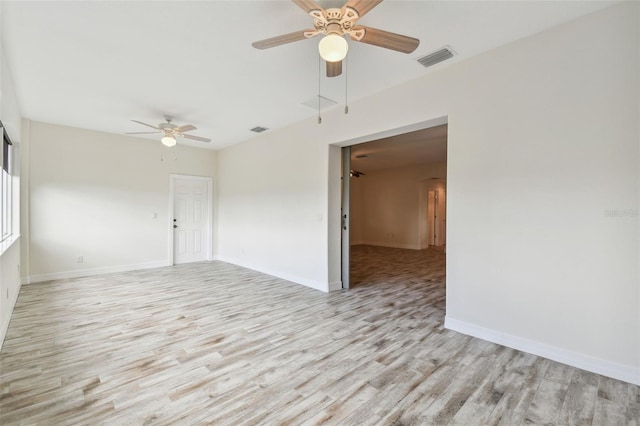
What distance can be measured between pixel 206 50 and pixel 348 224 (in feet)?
10.3

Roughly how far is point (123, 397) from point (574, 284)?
353 cm

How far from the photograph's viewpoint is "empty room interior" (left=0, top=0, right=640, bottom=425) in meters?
1.98

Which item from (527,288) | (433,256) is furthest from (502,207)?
(433,256)

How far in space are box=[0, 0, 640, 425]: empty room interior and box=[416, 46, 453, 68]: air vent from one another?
0.04 metres

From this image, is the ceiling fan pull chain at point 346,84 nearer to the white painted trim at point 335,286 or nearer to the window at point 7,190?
the white painted trim at point 335,286

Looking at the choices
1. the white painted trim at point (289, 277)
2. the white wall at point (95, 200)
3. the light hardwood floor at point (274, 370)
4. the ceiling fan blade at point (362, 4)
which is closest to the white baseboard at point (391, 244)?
the white painted trim at point (289, 277)

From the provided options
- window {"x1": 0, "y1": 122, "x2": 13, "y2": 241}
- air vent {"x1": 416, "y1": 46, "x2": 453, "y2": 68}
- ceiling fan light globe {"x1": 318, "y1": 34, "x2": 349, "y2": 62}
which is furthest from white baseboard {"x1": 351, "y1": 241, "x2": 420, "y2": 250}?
window {"x1": 0, "y1": 122, "x2": 13, "y2": 241}

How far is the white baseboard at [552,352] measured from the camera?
2139 mm

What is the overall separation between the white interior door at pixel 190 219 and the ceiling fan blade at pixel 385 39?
19.2 ft

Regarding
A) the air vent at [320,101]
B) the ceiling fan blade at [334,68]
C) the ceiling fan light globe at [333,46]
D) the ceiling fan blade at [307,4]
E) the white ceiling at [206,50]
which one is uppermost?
the air vent at [320,101]

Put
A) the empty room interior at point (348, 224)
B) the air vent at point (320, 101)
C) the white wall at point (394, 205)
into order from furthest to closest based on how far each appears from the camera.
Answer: the white wall at point (394, 205)
the air vent at point (320, 101)
the empty room interior at point (348, 224)

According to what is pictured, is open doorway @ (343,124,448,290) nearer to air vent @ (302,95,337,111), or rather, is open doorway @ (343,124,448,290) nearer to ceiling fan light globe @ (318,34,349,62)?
air vent @ (302,95,337,111)

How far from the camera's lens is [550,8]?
2.21m

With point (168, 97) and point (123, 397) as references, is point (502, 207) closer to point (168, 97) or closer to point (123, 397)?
point (123, 397)
